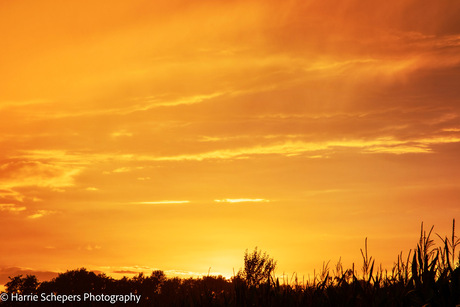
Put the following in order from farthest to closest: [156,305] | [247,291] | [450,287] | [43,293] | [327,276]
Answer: [43,293]
[156,305]
[247,291]
[327,276]
[450,287]

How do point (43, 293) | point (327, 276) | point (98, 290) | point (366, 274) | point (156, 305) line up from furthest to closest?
point (98, 290)
point (43, 293)
point (156, 305)
point (327, 276)
point (366, 274)

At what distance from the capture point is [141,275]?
263 feet

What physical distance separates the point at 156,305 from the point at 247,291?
25.8 ft

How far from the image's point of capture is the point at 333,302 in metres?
13.9

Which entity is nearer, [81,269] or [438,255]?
[438,255]

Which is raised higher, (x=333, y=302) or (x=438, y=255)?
(x=438, y=255)

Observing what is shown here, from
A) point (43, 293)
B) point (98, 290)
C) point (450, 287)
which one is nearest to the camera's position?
point (450, 287)

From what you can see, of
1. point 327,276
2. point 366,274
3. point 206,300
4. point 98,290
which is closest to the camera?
point 366,274

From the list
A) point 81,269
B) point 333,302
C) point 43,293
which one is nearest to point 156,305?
point 333,302

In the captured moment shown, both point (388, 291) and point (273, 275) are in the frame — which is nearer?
point (388, 291)

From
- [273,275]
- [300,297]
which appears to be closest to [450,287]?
[300,297]

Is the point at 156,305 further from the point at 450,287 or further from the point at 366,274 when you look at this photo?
the point at 450,287

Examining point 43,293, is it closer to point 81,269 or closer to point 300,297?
point 81,269

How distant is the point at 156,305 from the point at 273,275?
822 centimetres
